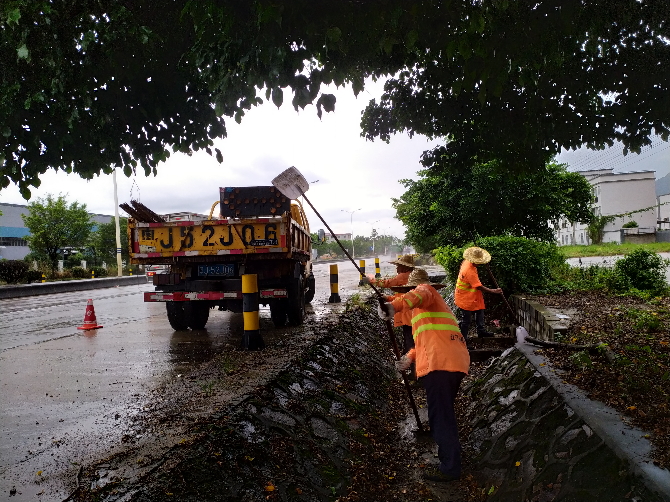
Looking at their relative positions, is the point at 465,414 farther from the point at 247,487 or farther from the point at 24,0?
the point at 24,0

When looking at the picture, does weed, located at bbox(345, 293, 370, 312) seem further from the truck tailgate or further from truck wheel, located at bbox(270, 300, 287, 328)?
the truck tailgate

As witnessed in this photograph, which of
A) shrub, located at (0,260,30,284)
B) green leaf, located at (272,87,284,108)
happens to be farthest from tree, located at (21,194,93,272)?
green leaf, located at (272,87,284,108)

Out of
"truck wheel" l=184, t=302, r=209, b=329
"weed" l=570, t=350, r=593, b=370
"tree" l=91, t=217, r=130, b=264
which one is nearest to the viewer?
"weed" l=570, t=350, r=593, b=370

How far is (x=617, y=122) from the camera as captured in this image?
5.11 m

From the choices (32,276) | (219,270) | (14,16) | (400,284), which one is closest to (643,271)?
(400,284)

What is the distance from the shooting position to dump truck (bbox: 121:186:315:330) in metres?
7.70

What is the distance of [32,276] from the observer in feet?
86.1

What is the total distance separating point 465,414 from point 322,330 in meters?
2.85

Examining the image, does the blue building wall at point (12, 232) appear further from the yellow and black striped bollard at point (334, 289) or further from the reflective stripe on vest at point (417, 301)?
the reflective stripe on vest at point (417, 301)

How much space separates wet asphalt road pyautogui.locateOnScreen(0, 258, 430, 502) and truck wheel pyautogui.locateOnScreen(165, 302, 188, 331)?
0.59ft

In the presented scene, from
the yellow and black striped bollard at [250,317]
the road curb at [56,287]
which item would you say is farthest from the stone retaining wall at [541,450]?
the road curb at [56,287]

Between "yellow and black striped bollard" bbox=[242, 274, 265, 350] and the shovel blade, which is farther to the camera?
"yellow and black striped bollard" bbox=[242, 274, 265, 350]

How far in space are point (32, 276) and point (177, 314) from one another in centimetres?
2198

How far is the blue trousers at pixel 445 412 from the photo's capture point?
4.12 meters
